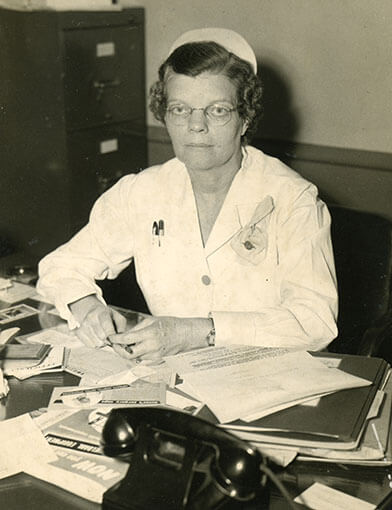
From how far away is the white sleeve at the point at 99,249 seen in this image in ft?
7.51

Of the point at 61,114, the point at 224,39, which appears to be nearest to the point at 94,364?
the point at 224,39

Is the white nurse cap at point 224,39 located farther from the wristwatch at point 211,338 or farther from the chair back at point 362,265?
the wristwatch at point 211,338

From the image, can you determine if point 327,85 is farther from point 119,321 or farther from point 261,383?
point 261,383

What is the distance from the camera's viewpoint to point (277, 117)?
3463mm

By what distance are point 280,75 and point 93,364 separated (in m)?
2.02

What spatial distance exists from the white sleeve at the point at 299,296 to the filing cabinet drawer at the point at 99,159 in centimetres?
166

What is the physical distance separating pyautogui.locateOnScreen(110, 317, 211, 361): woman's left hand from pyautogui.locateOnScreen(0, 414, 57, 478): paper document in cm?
36

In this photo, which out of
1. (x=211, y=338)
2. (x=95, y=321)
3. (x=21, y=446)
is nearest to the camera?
(x=21, y=446)

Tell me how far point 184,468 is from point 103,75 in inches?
109

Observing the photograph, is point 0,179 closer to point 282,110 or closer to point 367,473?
point 282,110

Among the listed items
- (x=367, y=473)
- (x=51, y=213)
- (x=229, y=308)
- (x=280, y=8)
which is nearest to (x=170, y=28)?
(x=280, y=8)

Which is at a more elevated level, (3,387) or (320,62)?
(320,62)

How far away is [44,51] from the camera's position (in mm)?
3355

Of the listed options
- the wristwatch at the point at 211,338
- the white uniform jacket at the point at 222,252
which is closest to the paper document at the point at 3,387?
the white uniform jacket at the point at 222,252
